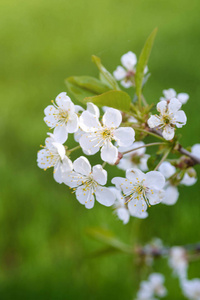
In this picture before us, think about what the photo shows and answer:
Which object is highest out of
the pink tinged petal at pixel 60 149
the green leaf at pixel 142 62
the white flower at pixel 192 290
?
the green leaf at pixel 142 62

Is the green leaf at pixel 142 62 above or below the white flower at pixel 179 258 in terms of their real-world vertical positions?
above

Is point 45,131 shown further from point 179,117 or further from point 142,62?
point 179,117

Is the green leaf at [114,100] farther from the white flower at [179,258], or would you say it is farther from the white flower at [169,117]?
the white flower at [179,258]

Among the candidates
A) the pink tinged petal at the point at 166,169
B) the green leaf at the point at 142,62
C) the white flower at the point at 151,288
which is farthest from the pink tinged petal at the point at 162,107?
the white flower at the point at 151,288

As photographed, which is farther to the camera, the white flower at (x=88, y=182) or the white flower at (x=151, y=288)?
the white flower at (x=151, y=288)

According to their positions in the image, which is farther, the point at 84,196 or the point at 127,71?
the point at 127,71

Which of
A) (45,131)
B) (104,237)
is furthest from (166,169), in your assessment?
(45,131)

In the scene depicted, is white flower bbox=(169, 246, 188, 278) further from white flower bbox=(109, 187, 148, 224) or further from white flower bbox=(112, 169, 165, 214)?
white flower bbox=(112, 169, 165, 214)
